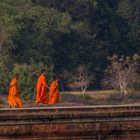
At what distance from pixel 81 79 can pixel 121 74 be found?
358cm

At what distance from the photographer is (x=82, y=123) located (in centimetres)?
1359

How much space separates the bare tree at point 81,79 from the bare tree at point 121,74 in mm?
1484

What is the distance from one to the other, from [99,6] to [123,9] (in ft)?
10.6

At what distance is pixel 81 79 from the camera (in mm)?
52969

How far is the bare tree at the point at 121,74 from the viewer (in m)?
50.7

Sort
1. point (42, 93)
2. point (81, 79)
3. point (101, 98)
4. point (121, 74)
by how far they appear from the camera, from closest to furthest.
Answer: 1. point (42, 93)
2. point (101, 98)
3. point (121, 74)
4. point (81, 79)

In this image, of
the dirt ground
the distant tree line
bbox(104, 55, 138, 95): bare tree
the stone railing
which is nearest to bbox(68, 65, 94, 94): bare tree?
the distant tree line

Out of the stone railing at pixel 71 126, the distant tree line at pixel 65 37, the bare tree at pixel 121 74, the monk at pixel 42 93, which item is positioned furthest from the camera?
the bare tree at pixel 121 74

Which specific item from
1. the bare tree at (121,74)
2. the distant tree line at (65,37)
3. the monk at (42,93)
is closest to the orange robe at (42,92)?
the monk at (42,93)

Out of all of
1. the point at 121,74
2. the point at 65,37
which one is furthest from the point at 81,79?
the point at 65,37

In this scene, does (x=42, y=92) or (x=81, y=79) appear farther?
(x=81, y=79)

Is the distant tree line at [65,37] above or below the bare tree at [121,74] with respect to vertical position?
above

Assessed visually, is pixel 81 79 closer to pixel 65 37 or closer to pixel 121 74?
pixel 121 74

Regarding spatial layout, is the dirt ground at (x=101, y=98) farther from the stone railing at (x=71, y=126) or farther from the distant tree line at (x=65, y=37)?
the stone railing at (x=71, y=126)
